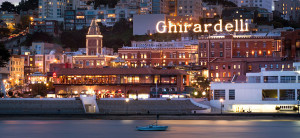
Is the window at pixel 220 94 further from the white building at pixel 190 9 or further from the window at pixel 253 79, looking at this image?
the white building at pixel 190 9

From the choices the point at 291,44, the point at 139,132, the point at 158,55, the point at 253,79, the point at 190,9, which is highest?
the point at 190,9

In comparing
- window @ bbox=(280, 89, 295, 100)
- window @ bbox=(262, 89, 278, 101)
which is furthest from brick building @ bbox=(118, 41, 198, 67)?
window @ bbox=(280, 89, 295, 100)

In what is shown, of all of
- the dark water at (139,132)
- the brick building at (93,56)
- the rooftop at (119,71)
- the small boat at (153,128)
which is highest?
the brick building at (93,56)

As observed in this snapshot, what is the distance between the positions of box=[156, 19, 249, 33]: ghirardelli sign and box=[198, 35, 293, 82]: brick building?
13.0 meters

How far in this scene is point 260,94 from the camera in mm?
94000

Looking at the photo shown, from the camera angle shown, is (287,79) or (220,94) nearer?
(220,94)

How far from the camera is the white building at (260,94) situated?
9356 centimetres

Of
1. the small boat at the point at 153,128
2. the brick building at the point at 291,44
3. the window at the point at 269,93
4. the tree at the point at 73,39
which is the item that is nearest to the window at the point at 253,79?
the window at the point at 269,93

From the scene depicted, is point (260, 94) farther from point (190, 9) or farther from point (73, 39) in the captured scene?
point (73, 39)

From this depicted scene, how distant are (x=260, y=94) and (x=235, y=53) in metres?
46.2

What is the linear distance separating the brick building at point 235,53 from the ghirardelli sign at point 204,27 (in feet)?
42.6

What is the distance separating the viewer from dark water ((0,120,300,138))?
229 ft

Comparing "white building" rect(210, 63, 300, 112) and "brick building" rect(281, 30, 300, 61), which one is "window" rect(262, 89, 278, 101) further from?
"brick building" rect(281, 30, 300, 61)

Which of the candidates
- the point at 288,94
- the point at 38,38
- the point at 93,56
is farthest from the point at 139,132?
the point at 38,38
